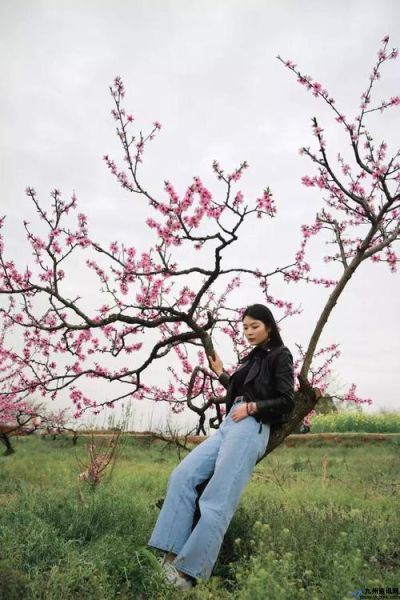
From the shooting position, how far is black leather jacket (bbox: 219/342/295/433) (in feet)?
11.6

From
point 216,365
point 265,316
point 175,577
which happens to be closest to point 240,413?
point 265,316

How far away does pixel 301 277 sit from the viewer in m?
6.76

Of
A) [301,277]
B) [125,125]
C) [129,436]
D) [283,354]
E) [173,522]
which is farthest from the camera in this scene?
[129,436]

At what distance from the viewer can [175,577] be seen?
10.2 ft

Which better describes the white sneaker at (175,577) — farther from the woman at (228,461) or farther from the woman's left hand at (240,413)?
the woman's left hand at (240,413)

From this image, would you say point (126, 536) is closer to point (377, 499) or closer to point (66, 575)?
point (66, 575)

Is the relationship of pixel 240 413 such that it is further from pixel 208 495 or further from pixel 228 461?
pixel 208 495

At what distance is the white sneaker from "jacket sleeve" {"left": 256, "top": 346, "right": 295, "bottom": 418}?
1.13 meters

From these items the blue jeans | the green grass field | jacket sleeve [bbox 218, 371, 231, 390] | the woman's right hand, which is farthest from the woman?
the woman's right hand

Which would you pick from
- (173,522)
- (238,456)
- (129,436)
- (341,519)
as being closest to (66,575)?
(173,522)

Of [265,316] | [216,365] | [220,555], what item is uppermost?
[265,316]

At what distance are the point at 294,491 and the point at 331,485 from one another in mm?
1546

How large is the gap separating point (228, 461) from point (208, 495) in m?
0.25

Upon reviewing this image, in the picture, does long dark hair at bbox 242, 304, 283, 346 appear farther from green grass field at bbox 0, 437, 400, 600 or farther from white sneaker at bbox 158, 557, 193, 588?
white sneaker at bbox 158, 557, 193, 588
